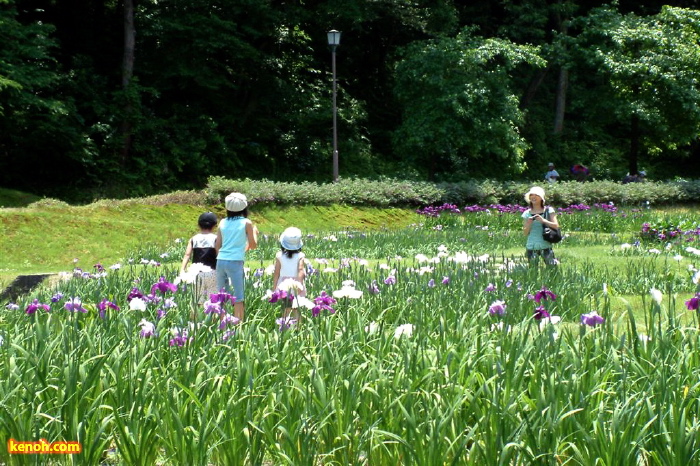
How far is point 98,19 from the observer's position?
84.1ft

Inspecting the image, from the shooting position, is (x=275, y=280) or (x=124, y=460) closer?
(x=124, y=460)

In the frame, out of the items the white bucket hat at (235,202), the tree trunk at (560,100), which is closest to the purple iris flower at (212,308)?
the white bucket hat at (235,202)

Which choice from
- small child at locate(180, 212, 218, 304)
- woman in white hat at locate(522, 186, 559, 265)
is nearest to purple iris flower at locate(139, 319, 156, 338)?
small child at locate(180, 212, 218, 304)

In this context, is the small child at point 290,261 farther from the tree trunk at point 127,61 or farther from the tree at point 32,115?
the tree trunk at point 127,61

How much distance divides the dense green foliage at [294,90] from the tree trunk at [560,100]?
6.44 ft

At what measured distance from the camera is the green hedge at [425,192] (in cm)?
1803

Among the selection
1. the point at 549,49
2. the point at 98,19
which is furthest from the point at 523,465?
the point at 549,49

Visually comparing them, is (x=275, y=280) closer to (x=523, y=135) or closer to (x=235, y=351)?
(x=235, y=351)

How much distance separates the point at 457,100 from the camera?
976 inches

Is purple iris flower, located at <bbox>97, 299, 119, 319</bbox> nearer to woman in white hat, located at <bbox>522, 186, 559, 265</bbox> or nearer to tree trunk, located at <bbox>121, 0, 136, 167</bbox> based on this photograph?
woman in white hat, located at <bbox>522, 186, 559, 265</bbox>

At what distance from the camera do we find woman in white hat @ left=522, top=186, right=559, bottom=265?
7840 millimetres

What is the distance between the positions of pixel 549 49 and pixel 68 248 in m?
22.6

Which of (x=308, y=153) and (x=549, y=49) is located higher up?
(x=549, y=49)

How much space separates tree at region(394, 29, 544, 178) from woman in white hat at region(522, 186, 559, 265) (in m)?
16.8
